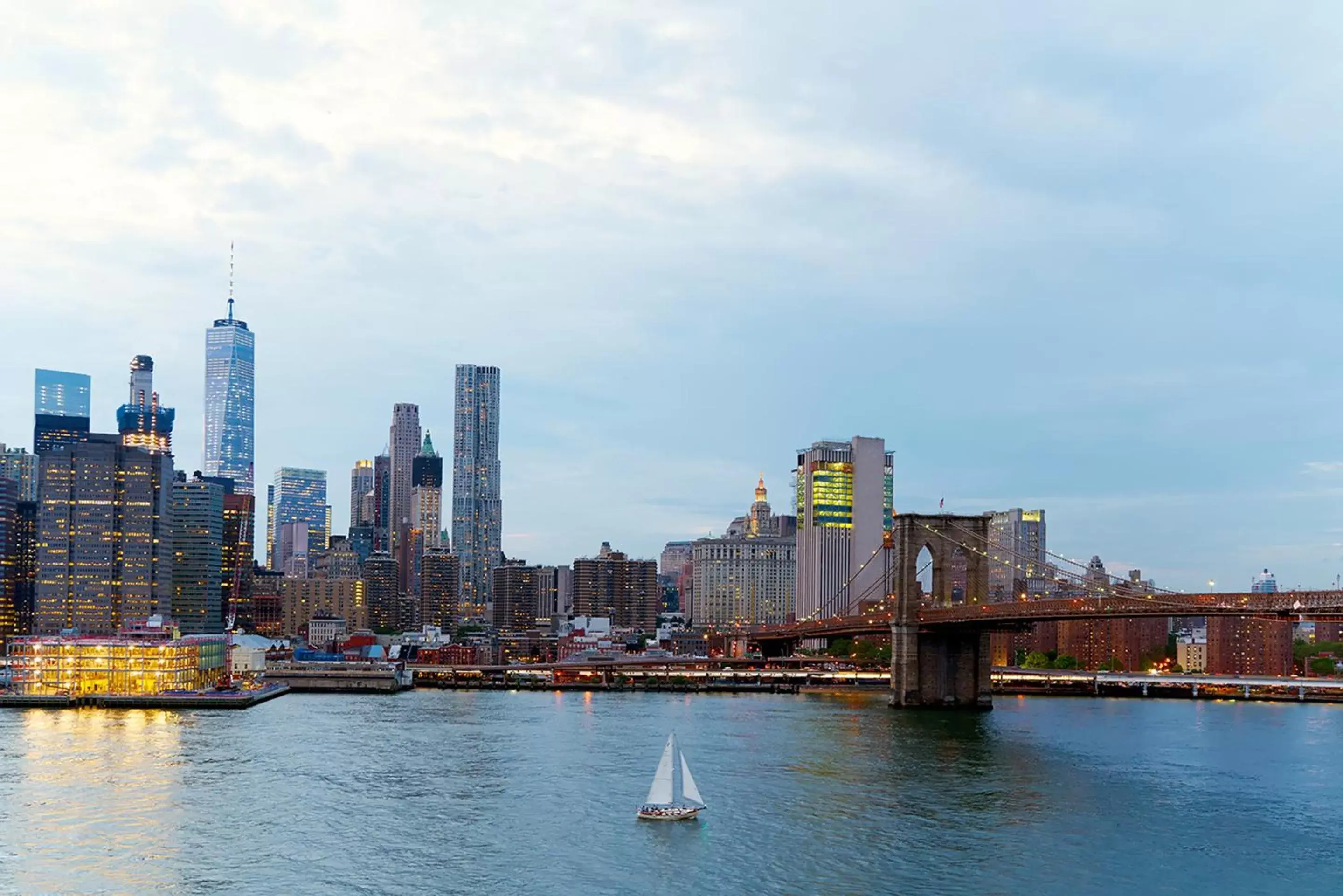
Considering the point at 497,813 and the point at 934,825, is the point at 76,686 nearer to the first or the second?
the point at 497,813

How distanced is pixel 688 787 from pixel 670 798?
1092mm

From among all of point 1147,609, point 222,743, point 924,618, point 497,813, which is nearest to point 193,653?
point 222,743

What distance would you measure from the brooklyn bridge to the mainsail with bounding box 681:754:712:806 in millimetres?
27788

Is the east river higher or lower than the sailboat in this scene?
lower

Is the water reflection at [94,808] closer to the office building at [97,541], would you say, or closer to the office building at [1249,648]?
the office building at [1249,648]

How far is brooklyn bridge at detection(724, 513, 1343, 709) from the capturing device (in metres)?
62.9

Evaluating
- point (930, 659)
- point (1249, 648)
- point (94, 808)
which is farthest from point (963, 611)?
point (1249, 648)

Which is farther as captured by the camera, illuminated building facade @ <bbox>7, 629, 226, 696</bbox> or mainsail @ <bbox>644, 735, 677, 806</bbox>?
illuminated building facade @ <bbox>7, 629, 226, 696</bbox>

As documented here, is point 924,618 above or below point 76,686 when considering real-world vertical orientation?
above

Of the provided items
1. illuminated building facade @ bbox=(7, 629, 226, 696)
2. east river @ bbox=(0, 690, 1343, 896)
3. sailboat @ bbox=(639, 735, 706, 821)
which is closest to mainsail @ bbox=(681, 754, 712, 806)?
sailboat @ bbox=(639, 735, 706, 821)

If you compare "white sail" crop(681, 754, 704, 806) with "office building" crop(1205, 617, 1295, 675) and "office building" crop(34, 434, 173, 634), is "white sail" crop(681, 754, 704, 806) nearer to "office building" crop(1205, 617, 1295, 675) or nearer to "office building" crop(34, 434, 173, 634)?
"office building" crop(1205, 617, 1295, 675)

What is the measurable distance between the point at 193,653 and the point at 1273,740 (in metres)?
71.8

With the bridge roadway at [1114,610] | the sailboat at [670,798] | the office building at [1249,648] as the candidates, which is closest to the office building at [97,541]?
the bridge roadway at [1114,610]

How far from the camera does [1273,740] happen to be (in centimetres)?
6844
